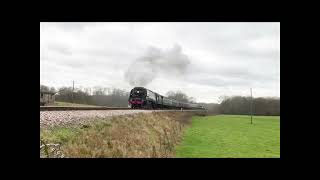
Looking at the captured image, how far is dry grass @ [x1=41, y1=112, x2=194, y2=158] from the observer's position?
34.7ft

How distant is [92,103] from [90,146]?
58.1 feet

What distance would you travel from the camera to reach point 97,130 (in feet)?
43.7

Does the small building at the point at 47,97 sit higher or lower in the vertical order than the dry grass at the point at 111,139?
higher

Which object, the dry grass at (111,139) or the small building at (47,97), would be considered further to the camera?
the small building at (47,97)

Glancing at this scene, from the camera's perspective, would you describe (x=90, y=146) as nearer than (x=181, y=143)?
Yes

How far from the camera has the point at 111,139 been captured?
1329 cm

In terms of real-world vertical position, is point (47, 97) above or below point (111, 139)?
above

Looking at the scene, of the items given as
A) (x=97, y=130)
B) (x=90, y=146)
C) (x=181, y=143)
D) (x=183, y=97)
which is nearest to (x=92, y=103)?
(x=181, y=143)

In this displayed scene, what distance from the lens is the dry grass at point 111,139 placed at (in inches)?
416

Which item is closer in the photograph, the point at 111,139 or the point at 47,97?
the point at 111,139

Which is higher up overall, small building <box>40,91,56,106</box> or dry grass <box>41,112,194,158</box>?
small building <box>40,91,56,106</box>
